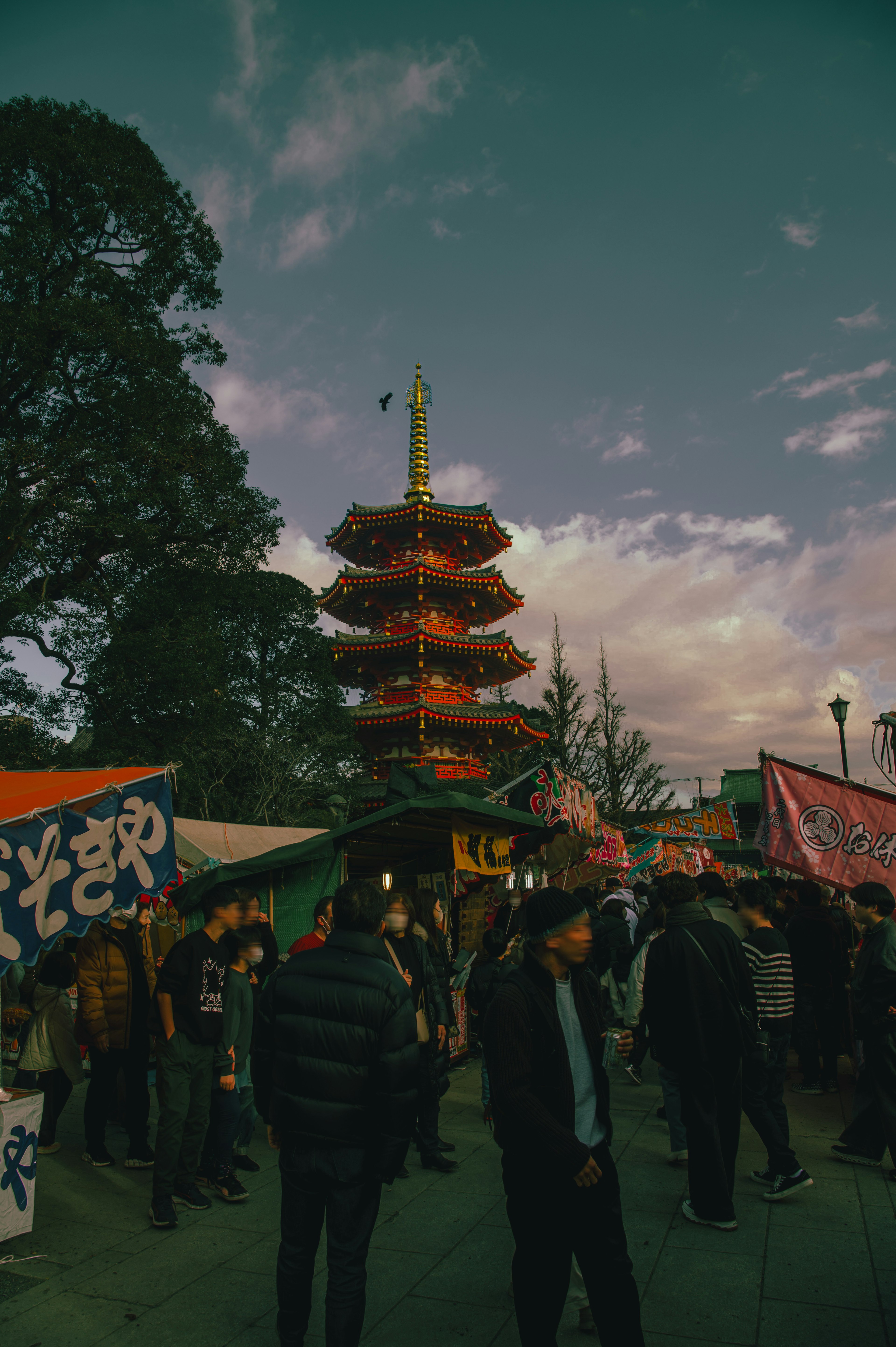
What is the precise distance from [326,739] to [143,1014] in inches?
701

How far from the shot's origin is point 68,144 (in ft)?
50.4

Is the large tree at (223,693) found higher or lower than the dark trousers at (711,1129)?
higher

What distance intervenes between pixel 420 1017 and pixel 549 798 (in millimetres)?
5217

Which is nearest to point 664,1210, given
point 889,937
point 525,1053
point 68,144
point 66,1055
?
point 889,937

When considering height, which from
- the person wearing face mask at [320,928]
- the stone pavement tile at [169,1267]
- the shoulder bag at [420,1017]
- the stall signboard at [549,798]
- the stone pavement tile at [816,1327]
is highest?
the stall signboard at [549,798]

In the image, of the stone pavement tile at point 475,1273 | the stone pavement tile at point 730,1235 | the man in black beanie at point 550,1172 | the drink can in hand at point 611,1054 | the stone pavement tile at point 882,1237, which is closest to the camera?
the man in black beanie at point 550,1172

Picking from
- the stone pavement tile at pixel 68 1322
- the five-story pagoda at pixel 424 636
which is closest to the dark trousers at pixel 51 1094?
the stone pavement tile at pixel 68 1322

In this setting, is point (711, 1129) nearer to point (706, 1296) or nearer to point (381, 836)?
point (706, 1296)

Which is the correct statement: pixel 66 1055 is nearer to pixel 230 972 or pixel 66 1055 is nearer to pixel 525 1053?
pixel 230 972

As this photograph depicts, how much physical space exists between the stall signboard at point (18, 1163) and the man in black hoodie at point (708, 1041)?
10.9 feet

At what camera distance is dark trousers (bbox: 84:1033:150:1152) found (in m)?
5.42

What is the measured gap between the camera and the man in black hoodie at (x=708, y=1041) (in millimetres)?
4113

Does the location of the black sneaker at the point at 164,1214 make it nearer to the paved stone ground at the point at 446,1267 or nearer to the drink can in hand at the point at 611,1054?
the paved stone ground at the point at 446,1267

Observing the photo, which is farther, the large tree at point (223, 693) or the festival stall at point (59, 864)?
the large tree at point (223, 693)
